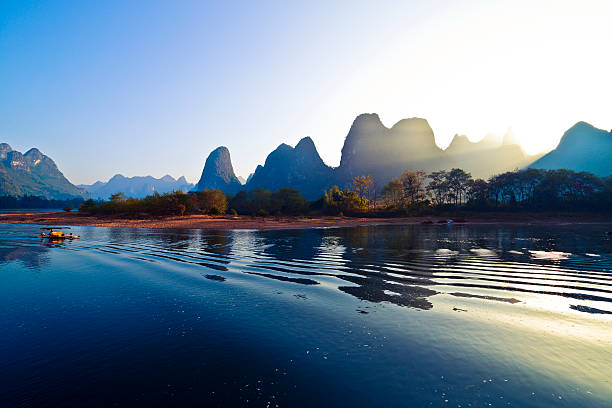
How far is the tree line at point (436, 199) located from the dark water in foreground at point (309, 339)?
71.3 meters

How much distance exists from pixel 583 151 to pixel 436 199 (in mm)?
159969

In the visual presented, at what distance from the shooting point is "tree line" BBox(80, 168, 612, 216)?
75.1m

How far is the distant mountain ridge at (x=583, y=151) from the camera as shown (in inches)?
6241

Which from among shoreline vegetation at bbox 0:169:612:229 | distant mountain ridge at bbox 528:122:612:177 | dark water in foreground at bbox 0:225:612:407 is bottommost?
dark water in foreground at bbox 0:225:612:407

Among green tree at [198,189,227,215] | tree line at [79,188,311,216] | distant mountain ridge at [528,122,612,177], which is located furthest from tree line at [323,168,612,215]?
distant mountain ridge at [528,122,612,177]

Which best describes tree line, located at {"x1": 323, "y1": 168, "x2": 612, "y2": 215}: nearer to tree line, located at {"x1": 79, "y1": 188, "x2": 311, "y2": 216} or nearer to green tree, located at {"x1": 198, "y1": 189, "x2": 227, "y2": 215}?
tree line, located at {"x1": 79, "y1": 188, "x2": 311, "y2": 216}

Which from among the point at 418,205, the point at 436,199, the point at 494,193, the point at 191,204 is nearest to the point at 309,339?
the point at 191,204

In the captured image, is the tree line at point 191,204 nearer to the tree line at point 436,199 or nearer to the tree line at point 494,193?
the tree line at point 436,199

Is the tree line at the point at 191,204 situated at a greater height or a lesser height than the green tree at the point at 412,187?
lesser

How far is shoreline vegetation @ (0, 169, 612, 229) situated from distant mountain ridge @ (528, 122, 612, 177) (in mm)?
118939

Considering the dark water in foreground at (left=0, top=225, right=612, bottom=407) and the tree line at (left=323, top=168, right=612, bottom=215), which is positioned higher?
the tree line at (left=323, top=168, right=612, bottom=215)

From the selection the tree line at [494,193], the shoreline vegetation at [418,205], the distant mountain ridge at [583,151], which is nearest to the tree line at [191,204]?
the shoreline vegetation at [418,205]

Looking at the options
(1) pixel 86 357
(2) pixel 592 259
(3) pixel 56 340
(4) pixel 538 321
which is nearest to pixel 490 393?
(4) pixel 538 321

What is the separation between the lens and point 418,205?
86.8 metres
